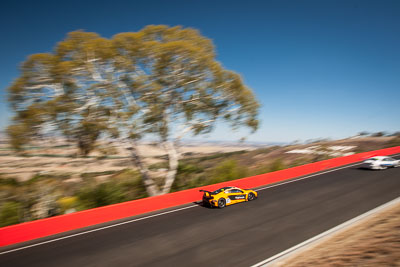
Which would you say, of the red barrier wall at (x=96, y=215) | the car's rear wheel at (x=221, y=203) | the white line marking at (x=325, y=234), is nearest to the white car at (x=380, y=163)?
the white line marking at (x=325, y=234)

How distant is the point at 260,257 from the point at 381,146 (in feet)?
130

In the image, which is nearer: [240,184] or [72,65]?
[72,65]

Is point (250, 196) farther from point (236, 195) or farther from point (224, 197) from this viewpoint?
point (224, 197)

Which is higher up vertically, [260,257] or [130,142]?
[130,142]

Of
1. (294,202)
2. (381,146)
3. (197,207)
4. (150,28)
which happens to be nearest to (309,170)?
(294,202)

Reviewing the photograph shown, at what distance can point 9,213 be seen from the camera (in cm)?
1054

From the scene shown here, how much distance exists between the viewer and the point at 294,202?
12.0 meters

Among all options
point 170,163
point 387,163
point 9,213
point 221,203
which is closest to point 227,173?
point 170,163

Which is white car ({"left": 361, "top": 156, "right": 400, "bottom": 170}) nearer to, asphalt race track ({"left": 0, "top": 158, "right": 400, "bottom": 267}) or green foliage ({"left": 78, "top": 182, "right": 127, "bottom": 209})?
asphalt race track ({"left": 0, "top": 158, "right": 400, "bottom": 267})

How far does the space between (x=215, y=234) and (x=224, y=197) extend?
3.46m

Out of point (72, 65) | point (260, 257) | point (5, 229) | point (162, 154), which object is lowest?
point (260, 257)

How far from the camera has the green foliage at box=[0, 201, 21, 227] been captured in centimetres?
1034

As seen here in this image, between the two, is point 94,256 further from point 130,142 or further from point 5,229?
point 130,142

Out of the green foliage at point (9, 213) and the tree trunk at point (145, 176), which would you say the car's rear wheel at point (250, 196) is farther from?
the green foliage at point (9, 213)
